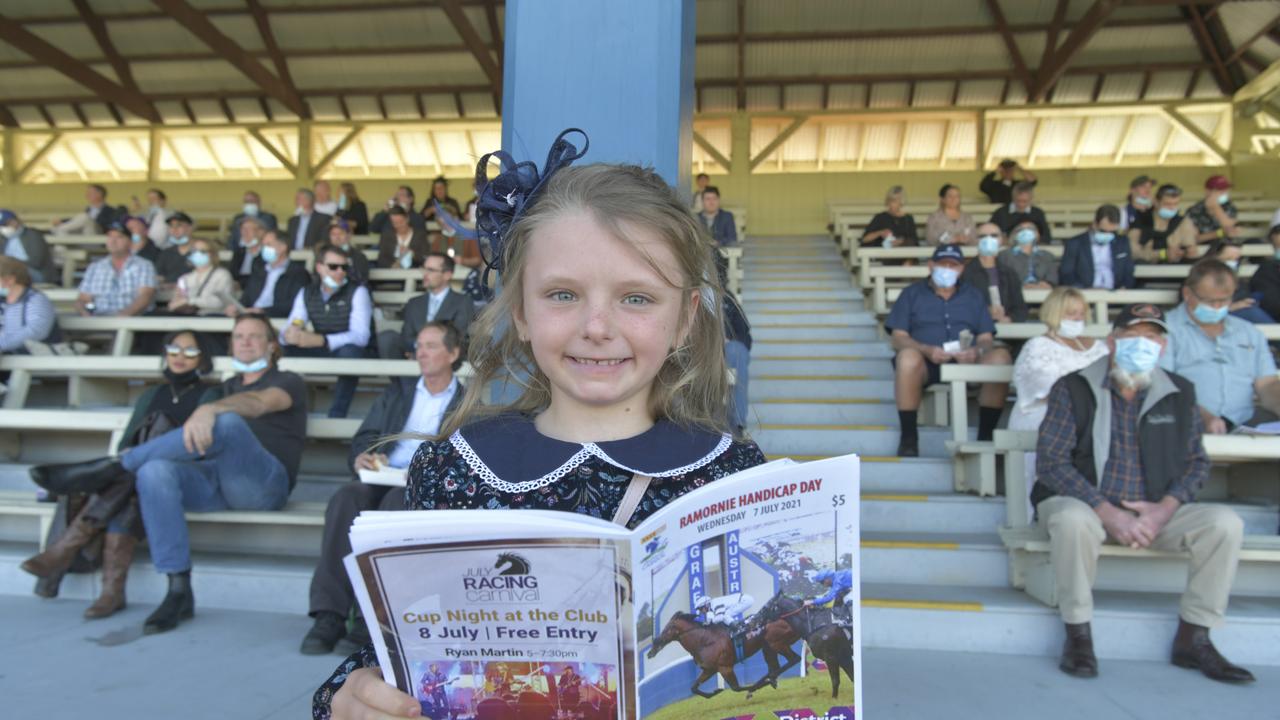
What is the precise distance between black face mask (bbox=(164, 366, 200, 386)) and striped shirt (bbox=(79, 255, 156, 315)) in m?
2.99

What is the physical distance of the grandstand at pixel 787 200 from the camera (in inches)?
116

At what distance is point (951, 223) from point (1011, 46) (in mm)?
5961

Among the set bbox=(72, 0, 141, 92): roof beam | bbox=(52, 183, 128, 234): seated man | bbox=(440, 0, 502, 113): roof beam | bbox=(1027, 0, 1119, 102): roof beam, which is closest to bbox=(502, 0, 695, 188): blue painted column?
bbox=(52, 183, 128, 234): seated man

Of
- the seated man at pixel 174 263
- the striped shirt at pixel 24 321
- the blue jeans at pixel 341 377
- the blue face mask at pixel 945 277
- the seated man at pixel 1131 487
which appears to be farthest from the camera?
the seated man at pixel 174 263

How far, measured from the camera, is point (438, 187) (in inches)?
400

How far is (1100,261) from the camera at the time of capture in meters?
6.36

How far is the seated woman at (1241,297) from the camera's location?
5.24 metres

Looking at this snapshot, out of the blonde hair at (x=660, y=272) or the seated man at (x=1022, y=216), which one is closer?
the blonde hair at (x=660, y=272)

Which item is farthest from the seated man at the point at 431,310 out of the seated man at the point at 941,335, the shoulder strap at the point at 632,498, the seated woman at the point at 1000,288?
the shoulder strap at the point at 632,498

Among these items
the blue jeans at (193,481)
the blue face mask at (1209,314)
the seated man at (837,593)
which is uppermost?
the blue face mask at (1209,314)

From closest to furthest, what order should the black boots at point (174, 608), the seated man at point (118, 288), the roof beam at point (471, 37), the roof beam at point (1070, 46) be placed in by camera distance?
the black boots at point (174, 608) → the seated man at point (118, 288) → the roof beam at point (1070, 46) → the roof beam at point (471, 37)

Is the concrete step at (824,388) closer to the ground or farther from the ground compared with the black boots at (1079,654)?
farther from the ground

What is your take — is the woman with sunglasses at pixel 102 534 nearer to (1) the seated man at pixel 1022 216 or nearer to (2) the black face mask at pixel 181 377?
(2) the black face mask at pixel 181 377

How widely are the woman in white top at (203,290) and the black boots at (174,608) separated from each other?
141 inches
